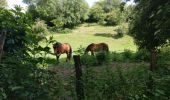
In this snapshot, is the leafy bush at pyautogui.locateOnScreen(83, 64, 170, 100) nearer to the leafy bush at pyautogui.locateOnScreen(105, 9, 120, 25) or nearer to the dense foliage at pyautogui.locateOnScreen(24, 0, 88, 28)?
the dense foliage at pyautogui.locateOnScreen(24, 0, 88, 28)

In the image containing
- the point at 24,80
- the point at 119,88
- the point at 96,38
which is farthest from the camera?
the point at 96,38

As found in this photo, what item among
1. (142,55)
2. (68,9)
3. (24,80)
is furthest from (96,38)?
(24,80)

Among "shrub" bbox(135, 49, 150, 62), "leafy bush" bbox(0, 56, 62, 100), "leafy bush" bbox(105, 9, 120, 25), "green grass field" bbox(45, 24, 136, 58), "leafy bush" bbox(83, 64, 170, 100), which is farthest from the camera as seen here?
"leafy bush" bbox(105, 9, 120, 25)

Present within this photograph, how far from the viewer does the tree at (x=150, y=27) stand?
30.9ft

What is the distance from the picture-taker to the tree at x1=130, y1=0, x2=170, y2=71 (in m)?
9.43

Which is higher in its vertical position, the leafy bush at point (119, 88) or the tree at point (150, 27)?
the tree at point (150, 27)

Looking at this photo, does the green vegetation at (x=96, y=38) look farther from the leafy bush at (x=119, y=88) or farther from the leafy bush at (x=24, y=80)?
the leafy bush at (x=24, y=80)

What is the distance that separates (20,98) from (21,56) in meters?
0.59

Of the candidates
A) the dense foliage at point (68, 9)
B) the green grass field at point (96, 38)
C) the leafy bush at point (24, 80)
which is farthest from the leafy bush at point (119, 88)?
the dense foliage at point (68, 9)

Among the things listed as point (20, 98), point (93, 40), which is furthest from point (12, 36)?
point (93, 40)

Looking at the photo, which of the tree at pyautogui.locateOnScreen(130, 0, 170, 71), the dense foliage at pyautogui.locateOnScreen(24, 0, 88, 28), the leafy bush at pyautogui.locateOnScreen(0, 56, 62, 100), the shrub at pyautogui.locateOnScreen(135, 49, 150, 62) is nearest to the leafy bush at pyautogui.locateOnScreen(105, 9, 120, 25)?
the dense foliage at pyautogui.locateOnScreen(24, 0, 88, 28)

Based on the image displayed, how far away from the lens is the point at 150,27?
12.2 meters

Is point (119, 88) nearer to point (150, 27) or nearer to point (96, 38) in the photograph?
point (150, 27)

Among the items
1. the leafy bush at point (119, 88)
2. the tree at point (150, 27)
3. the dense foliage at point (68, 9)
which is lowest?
the leafy bush at point (119, 88)
